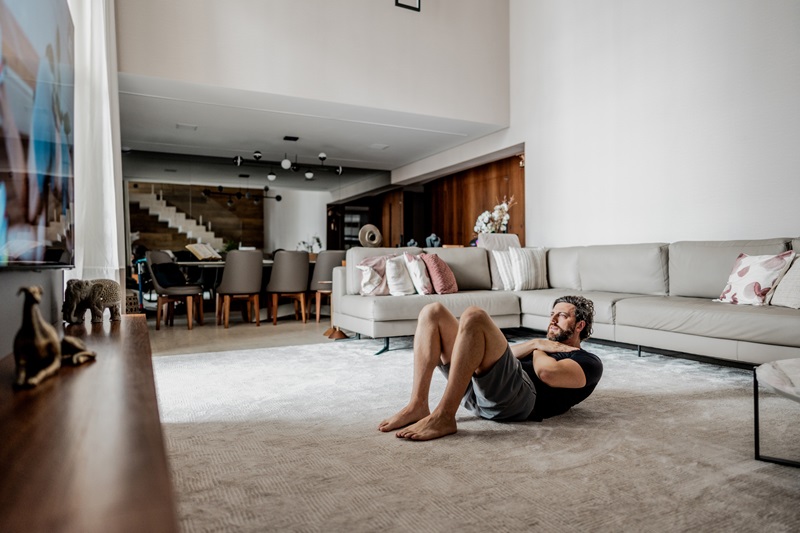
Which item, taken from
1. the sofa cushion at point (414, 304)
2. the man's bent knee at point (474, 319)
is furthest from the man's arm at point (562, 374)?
the sofa cushion at point (414, 304)

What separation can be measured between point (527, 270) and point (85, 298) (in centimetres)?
387

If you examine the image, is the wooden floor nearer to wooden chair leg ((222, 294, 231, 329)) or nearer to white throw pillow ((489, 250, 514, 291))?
wooden chair leg ((222, 294, 231, 329))

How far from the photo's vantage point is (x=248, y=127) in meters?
6.94

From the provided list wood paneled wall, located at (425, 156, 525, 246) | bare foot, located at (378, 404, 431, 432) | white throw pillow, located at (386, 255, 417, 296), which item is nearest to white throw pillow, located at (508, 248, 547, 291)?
white throw pillow, located at (386, 255, 417, 296)

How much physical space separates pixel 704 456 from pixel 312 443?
1.45 m

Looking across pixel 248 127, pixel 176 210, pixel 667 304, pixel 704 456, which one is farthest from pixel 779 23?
pixel 176 210

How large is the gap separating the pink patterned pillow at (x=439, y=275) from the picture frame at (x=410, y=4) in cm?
332

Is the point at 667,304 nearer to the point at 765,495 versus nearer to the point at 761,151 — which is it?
the point at 761,151

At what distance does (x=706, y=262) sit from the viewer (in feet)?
13.0

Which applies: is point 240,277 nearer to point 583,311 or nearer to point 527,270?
point 527,270

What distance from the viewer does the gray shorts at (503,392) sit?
197 centimetres

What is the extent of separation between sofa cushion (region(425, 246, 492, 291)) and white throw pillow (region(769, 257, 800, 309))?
97.4 inches

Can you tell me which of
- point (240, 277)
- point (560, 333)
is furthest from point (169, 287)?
point (560, 333)

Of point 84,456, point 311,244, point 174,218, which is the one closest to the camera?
point 84,456
